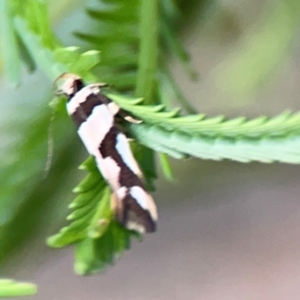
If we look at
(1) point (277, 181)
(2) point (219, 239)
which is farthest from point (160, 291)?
(1) point (277, 181)

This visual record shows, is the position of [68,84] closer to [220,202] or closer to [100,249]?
[100,249]

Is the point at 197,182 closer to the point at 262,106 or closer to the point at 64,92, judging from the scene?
the point at 262,106

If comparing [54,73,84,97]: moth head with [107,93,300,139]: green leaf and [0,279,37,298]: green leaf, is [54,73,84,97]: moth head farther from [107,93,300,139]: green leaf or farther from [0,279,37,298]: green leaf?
[0,279,37,298]: green leaf

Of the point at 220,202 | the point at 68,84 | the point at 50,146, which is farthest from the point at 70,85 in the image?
the point at 220,202

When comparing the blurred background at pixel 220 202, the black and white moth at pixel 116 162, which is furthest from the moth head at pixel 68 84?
the blurred background at pixel 220 202

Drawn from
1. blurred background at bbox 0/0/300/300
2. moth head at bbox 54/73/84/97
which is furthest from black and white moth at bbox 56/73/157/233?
blurred background at bbox 0/0/300/300
